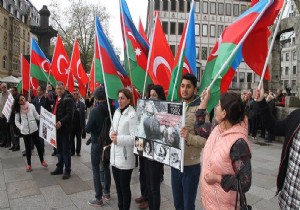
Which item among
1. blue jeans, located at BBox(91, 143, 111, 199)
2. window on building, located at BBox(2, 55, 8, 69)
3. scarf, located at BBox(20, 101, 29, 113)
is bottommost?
blue jeans, located at BBox(91, 143, 111, 199)

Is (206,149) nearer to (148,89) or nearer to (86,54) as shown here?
(148,89)

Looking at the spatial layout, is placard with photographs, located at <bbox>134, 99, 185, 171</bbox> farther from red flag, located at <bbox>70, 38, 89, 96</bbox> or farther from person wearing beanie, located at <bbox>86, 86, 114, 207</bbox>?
red flag, located at <bbox>70, 38, 89, 96</bbox>

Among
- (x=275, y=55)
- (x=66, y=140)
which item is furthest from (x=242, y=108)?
(x=275, y=55)

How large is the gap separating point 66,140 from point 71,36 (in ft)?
116

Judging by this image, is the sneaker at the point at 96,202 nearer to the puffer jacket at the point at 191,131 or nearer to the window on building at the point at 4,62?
the puffer jacket at the point at 191,131

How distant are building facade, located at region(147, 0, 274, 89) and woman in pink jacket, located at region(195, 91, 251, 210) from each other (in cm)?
4242

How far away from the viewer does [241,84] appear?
46.8m

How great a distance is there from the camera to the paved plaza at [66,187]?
4.41m

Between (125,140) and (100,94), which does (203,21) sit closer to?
(100,94)

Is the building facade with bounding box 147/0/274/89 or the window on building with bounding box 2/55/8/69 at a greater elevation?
the building facade with bounding box 147/0/274/89

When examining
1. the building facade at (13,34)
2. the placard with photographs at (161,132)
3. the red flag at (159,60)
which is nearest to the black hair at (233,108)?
the placard with photographs at (161,132)

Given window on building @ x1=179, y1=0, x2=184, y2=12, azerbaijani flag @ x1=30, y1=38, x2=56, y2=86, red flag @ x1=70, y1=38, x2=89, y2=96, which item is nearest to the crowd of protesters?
azerbaijani flag @ x1=30, y1=38, x2=56, y2=86

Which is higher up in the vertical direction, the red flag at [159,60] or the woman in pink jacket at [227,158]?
the red flag at [159,60]

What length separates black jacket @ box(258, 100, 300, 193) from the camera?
2.36m
